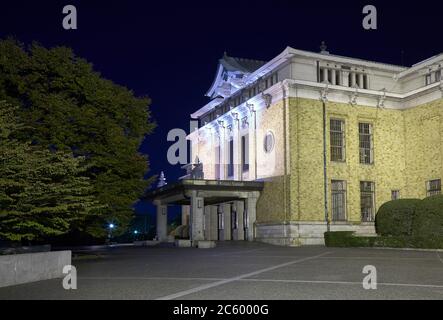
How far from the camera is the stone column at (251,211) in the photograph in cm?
3458

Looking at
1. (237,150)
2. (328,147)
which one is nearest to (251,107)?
(237,150)

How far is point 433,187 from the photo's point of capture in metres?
32.4

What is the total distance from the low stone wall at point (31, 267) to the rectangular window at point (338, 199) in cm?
2190

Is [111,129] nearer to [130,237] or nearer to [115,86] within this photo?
[115,86]

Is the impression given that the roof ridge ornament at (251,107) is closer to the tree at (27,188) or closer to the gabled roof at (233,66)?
the gabled roof at (233,66)

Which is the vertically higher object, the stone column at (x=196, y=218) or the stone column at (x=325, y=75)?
the stone column at (x=325, y=75)

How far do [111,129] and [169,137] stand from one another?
1723cm

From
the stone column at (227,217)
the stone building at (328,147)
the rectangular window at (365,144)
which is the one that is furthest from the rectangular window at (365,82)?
the stone column at (227,217)

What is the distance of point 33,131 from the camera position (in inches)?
781

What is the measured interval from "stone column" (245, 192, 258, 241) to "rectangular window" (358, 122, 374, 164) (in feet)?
25.4

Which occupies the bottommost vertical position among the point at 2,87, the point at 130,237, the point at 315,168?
the point at 130,237

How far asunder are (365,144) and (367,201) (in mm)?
3854

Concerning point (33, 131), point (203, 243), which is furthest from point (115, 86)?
point (203, 243)

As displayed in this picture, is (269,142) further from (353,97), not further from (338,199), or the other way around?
(353,97)
